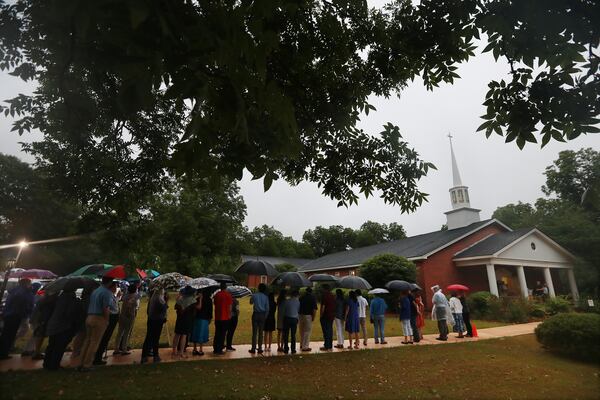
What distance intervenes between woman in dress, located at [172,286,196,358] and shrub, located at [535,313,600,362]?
10.7 metres

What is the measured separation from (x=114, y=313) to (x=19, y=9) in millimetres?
6944

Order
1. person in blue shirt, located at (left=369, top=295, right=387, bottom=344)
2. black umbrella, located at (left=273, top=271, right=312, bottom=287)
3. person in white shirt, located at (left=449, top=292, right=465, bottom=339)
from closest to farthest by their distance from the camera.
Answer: person in blue shirt, located at (left=369, top=295, right=387, bottom=344)
black umbrella, located at (left=273, top=271, right=312, bottom=287)
person in white shirt, located at (left=449, top=292, right=465, bottom=339)

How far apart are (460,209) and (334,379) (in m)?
28.3

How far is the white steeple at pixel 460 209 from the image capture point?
32366mm

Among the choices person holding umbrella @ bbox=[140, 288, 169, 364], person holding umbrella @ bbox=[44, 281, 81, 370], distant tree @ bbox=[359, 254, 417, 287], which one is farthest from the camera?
distant tree @ bbox=[359, 254, 417, 287]

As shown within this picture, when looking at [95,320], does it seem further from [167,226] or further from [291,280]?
[167,226]

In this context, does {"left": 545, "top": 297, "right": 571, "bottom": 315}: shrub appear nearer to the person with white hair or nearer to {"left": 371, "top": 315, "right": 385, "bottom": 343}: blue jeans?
the person with white hair

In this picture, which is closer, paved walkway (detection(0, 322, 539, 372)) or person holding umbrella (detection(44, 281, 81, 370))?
person holding umbrella (detection(44, 281, 81, 370))

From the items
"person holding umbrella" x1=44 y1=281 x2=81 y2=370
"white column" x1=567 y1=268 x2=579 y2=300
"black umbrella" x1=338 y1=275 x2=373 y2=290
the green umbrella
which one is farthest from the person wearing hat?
"white column" x1=567 y1=268 x2=579 y2=300

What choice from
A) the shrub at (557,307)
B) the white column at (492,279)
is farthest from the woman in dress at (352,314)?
the white column at (492,279)

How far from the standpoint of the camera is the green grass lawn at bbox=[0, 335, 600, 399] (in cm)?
665

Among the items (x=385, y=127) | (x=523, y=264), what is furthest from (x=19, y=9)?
(x=523, y=264)

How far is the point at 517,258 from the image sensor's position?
26.2 m

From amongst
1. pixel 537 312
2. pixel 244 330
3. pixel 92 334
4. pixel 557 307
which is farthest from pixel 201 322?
pixel 557 307
